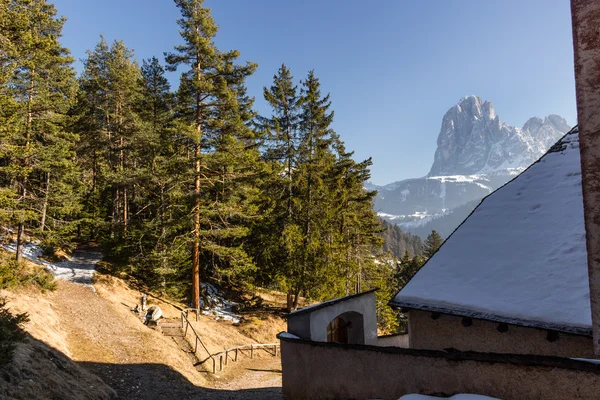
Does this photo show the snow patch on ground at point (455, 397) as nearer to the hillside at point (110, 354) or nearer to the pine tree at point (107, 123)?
the hillside at point (110, 354)

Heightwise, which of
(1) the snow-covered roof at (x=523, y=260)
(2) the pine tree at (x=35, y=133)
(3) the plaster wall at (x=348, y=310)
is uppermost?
(2) the pine tree at (x=35, y=133)

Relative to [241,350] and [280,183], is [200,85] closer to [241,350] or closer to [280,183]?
[280,183]

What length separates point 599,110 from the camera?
3.97m

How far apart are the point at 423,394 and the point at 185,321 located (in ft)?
47.1

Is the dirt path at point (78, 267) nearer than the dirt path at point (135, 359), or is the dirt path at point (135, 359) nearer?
the dirt path at point (135, 359)

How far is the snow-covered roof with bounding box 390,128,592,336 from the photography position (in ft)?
20.3

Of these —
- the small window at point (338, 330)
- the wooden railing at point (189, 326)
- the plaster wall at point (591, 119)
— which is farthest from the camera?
the wooden railing at point (189, 326)

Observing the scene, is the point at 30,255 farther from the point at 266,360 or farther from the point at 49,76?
the point at 266,360

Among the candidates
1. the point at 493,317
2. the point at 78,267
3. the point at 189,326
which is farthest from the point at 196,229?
the point at 493,317

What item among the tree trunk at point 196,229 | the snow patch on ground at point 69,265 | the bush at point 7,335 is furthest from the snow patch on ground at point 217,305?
the bush at point 7,335

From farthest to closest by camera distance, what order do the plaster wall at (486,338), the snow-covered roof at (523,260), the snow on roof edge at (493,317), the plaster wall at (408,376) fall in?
the snow-covered roof at (523,260)
the plaster wall at (486,338)
the snow on roof edge at (493,317)
the plaster wall at (408,376)

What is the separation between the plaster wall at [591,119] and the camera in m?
4.01

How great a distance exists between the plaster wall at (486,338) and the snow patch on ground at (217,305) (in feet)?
50.0

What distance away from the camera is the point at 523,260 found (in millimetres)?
7344
